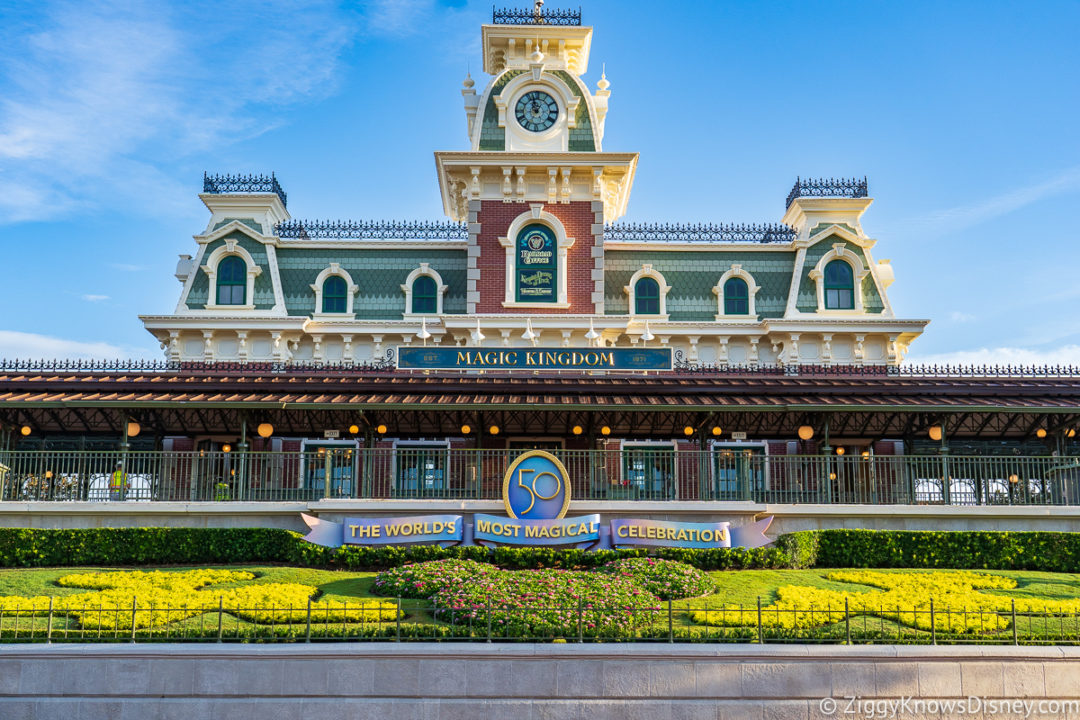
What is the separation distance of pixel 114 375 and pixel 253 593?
11.8m

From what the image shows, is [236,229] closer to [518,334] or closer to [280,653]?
[518,334]

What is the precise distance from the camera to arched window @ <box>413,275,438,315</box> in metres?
39.3

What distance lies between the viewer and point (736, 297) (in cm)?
4025

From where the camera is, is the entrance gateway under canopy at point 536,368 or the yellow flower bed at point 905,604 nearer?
the yellow flower bed at point 905,604

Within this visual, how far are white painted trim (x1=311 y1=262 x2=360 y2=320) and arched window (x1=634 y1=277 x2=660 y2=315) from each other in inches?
420

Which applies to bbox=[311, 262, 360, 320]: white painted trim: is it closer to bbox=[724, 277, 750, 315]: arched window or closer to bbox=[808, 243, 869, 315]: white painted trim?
bbox=[724, 277, 750, 315]: arched window

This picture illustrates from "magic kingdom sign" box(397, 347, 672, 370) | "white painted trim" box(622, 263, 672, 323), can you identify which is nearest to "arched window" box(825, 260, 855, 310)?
"white painted trim" box(622, 263, 672, 323)

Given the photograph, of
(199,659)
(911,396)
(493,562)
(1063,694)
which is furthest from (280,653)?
(911,396)

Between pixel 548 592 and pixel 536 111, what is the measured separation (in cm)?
2476

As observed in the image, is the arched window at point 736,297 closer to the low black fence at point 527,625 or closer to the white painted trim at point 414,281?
the white painted trim at point 414,281

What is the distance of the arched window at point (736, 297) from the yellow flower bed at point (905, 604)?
1887 centimetres

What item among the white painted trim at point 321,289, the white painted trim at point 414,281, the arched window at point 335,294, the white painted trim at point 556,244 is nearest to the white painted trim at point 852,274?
the white painted trim at point 556,244

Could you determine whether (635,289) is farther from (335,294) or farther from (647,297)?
(335,294)

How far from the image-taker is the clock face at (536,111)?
38.9 meters
